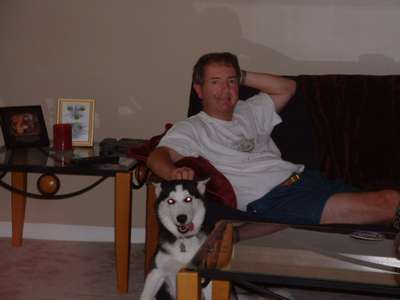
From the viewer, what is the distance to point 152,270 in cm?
239

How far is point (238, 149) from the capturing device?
270 centimetres

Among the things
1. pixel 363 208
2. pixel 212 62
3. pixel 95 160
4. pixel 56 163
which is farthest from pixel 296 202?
pixel 56 163

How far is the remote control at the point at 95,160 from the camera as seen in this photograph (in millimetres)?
2787

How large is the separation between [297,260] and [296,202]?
68 centimetres

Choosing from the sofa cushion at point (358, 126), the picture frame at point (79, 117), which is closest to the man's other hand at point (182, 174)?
the sofa cushion at point (358, 126)

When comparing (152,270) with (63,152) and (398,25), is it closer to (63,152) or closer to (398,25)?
(63,152)

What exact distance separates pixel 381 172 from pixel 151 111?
1158mm

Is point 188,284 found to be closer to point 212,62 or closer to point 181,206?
point 181,206

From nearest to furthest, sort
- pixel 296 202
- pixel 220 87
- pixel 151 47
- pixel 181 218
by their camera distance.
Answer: pixel 181 218 → pixel 296 202 → pixel 220 87 → pixel 151 47

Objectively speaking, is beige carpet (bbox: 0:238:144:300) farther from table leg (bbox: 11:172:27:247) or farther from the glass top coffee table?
the glass top coffee table

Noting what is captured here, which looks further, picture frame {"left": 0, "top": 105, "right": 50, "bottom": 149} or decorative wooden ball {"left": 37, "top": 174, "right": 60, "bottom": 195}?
picture frame {"left": 0, "top": 105, "right": 50, "bottom": 149}

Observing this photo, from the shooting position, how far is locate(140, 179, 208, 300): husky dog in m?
2.29

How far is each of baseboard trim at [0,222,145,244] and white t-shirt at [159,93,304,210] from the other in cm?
98

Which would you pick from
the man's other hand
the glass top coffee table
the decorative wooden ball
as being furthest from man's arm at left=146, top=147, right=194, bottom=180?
the decorative wooden ball
